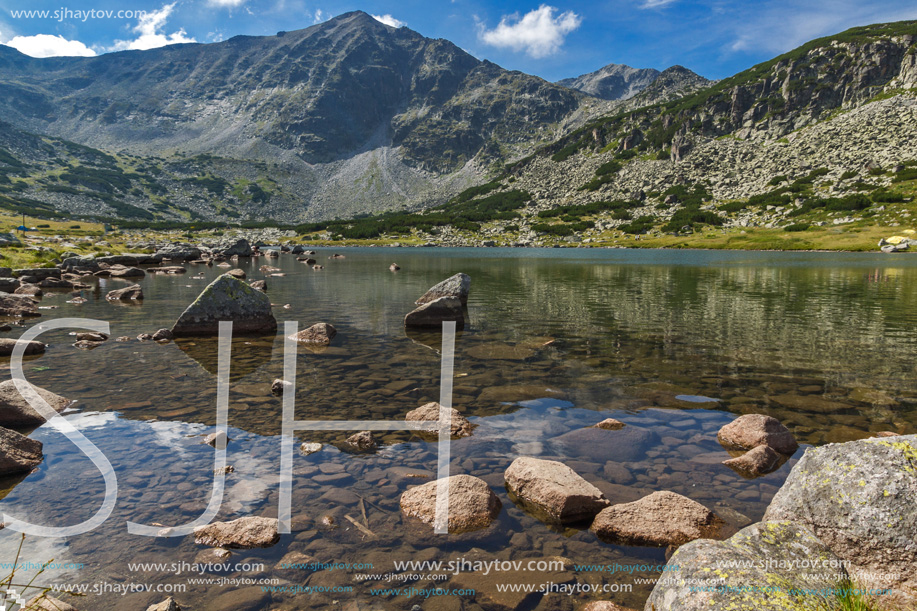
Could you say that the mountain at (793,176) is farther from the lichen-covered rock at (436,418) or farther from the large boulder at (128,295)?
the large boulder at (128,295)

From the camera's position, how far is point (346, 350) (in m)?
16.9

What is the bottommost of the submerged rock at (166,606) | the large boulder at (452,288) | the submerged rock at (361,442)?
the submerged rock at (361,442)

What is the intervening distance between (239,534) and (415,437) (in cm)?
408

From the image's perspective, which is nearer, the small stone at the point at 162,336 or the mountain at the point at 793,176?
the small stone at the point at 162,336

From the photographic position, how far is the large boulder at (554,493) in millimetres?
6484

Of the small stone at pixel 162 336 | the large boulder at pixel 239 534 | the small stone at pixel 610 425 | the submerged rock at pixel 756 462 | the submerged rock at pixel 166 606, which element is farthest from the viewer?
the small stone at pixel 162 336

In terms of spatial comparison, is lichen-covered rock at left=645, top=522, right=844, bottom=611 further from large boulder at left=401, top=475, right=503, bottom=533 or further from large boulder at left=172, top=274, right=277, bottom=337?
large boulder at left=172, top=274, right=277, bottom=337

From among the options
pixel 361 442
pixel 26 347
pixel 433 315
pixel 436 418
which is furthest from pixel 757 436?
pixel 26 347

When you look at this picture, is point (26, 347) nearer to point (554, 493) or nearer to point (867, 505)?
point (554, 493)

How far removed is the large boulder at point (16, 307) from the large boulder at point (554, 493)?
1099 inches

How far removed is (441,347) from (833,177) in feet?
610

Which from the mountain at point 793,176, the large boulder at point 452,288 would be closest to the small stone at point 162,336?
the large boulder at point 452,288

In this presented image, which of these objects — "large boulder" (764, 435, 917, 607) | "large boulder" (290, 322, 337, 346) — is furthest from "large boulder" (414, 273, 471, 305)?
"large boulder" (764, 435, 917, 607)

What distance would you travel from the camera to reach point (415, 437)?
30.8ft
